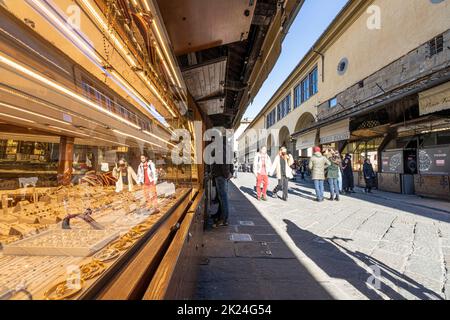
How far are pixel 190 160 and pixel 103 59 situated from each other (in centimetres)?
284

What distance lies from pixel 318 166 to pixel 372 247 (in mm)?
3721

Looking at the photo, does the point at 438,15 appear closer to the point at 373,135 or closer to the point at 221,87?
the point at 373,135

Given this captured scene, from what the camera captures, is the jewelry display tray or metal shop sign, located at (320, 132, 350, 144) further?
metal shop sign, located at (320, 132, 350, 144)

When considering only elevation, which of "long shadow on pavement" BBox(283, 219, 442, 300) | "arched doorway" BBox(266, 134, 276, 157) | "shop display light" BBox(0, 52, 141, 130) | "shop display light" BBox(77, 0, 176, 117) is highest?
"arched doorway" BBox(266, 134, 276, 157)

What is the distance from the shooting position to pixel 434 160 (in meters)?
6.79

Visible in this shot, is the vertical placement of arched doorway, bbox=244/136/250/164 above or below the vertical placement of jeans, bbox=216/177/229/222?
above

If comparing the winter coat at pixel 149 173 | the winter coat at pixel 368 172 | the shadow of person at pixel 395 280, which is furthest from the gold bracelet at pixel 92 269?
the winter coat at pixel 368 172

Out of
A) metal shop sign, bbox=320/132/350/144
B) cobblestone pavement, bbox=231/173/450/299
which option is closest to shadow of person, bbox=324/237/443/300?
cobblestone pavement, bbox=231/173/450/299

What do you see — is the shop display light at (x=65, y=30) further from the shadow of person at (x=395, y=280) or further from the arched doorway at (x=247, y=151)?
the arched doorway at (x=247, y=151)

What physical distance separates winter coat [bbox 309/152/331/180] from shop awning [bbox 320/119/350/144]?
332 centimetres

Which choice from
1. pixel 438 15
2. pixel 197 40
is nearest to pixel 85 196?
pixel 197 40

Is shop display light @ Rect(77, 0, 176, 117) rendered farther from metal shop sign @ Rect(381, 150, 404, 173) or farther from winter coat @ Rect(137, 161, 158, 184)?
metal shop sign @ Rect(381, 150, 404, 173)

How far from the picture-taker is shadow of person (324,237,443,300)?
192 cm

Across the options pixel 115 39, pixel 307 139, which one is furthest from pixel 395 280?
pixel 307 139
